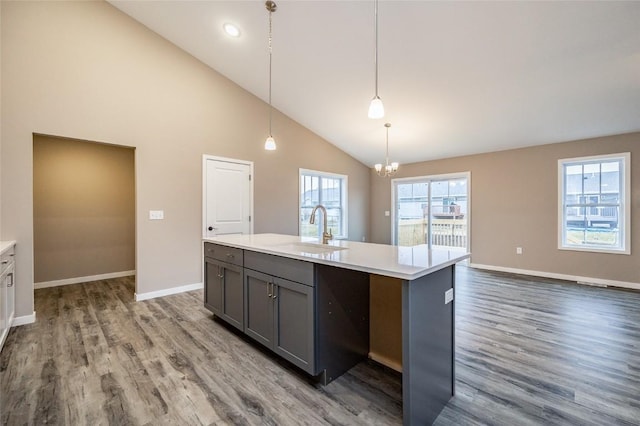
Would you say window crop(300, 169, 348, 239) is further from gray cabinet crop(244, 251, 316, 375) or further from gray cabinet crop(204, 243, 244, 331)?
gray cabinet crop(244, 251, 316, 375)

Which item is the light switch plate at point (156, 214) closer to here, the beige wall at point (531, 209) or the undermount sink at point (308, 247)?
the undermount sink at point (308, 247)

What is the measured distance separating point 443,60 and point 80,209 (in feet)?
19.3

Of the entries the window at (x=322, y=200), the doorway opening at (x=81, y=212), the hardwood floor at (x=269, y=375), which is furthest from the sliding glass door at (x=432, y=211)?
the doorway opening at (x=81, y=212)

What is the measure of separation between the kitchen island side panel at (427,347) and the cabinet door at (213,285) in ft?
6.66

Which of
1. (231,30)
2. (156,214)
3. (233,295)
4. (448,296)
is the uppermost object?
(231,30)

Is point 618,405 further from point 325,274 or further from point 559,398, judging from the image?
point 325,274

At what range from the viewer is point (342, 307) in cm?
207

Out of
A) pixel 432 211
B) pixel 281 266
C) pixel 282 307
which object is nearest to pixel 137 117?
pixel 281 266

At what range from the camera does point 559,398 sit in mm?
1823

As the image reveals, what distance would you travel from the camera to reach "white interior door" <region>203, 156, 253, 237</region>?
4.52 m

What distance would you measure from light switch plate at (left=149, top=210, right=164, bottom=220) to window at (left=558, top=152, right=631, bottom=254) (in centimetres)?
649

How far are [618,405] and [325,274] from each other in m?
1.95

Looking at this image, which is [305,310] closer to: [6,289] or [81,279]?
[6,289]

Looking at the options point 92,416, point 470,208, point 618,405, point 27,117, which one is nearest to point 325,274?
Answer: point 92,416
